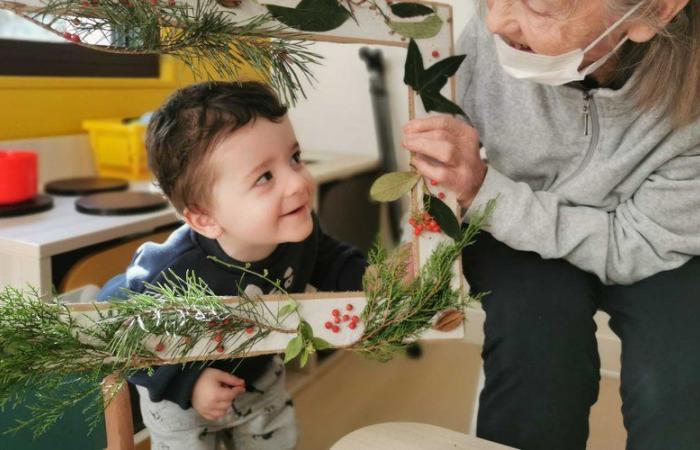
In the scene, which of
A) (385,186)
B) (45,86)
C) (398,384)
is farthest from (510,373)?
(45,86)

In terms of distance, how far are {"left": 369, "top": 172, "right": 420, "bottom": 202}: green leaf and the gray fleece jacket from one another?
0.09 meters

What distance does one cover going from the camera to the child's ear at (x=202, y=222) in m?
0.74

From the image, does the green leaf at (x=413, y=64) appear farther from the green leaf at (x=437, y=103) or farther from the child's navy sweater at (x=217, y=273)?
the child's navy sweater at (x=217, y=273)

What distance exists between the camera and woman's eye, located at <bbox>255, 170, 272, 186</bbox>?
702mm

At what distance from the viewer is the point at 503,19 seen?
0.71 meters

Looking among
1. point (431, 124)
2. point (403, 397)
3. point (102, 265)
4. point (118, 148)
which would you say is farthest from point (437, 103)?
point (403, 397)

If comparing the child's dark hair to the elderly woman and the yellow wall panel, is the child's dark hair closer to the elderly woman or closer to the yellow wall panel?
the elderly woman

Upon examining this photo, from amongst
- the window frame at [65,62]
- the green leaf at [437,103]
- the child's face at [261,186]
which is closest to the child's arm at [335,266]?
the child's face at [261,186]

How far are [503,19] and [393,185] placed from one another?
0.77 feet

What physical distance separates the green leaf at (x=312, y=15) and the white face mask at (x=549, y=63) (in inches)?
8.7

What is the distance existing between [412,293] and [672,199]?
375 millimetres

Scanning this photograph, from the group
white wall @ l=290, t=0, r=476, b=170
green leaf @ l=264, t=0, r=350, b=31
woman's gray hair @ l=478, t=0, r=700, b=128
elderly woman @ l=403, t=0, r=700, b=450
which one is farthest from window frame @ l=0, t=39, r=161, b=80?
woman's gray hair @ l=478, t=0, r=700, b=128

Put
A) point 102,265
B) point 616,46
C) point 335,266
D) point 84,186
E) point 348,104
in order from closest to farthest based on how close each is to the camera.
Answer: point 616,46 < point 335,266 < point 102,265 < point 84,186 < point 348,104

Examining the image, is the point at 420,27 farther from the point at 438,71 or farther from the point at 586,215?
the point at 586,215
